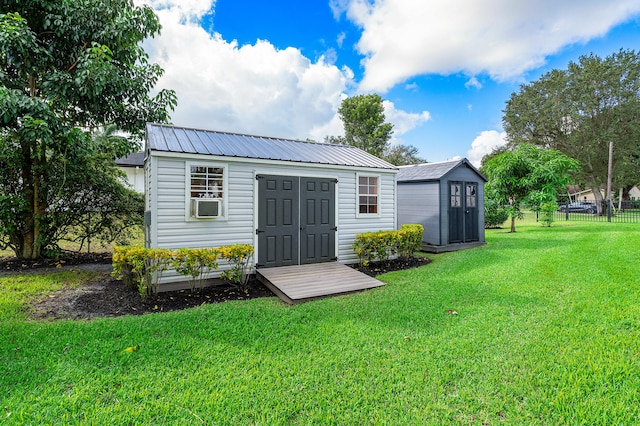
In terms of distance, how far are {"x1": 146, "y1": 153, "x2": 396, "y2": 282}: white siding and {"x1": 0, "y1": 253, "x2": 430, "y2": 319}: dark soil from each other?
2.04 feet

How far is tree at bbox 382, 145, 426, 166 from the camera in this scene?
29.8 metres

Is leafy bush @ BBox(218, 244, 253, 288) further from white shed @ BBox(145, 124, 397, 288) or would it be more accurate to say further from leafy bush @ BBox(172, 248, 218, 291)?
white shed @ BBox(145, 124, 397, 288)

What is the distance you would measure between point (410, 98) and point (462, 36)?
9.27 m

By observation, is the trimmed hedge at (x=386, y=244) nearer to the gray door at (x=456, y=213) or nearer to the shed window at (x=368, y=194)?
the shed window at (x=368, y=194)

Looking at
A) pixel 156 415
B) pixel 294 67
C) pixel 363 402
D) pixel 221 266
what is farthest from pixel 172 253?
pixel 294 67

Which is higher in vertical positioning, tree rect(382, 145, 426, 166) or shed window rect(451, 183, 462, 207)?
tree rect(382, 145, 426, 166)

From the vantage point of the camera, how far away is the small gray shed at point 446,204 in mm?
9586

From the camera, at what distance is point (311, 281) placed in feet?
18.4

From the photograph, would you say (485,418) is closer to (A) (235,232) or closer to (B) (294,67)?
(A) (235,232)

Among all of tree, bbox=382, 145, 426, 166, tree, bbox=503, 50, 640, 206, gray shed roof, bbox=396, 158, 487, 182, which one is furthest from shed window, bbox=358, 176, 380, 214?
tree, bbox=503, 50, 640, 206

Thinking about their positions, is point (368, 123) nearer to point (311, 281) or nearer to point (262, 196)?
point (262, 196)

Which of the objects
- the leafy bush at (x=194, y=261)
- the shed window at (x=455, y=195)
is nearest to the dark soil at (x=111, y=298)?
the leafy bush at (x=194, y=261)

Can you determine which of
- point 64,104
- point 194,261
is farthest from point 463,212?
point 64,104

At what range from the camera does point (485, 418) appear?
2160 millimetres
